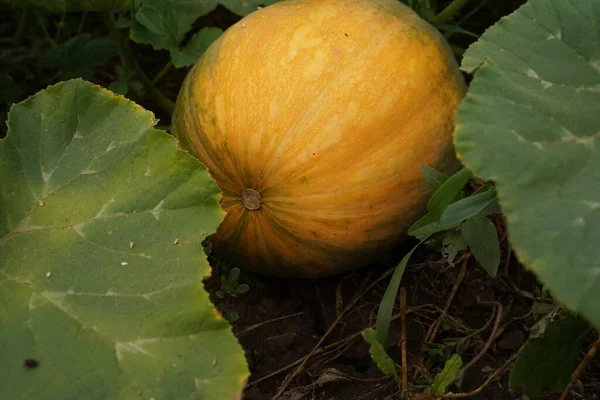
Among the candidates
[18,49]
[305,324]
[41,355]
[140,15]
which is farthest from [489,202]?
→ [18,49]

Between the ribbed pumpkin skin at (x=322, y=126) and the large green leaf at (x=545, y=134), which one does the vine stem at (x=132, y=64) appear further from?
the large green leaf at (x=545, y=134)

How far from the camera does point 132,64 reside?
2.36 meters

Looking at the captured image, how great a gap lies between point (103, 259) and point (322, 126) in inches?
22.6

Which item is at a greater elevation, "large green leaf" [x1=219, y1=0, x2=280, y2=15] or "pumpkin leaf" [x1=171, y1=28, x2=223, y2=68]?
"large green leaf" [x1=219, y1=0, x2=280, y2=15]

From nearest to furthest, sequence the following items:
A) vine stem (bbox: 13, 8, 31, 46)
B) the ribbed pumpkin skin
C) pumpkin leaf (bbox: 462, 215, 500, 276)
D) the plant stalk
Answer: pumpkin leaf (bbox: 462, 215, 500, 276), the ribbed pumpkin skin, the plant stalk, vine stem (bbox: 13, 8, 31, 46)

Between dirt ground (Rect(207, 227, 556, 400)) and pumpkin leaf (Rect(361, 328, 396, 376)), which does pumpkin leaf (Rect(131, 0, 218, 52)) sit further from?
pumpkin leaf (Rect(361, 328, 396, 376))

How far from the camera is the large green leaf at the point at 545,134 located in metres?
1.20

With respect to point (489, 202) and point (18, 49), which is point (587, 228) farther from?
point (18, 49)

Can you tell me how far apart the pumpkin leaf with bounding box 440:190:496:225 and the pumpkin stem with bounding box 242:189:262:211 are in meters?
0.48

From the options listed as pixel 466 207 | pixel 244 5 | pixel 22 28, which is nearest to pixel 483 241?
pixel 466 207

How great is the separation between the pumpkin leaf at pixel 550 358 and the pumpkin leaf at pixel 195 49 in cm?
115

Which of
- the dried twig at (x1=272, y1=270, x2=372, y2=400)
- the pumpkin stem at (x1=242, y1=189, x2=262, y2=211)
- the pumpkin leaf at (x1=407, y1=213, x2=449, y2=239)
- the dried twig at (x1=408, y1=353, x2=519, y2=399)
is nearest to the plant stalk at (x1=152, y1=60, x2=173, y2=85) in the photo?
the pumpkin stem at (x1=242, y1=189, x2=262, y2=211)

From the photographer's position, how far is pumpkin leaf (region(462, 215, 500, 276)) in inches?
64.4

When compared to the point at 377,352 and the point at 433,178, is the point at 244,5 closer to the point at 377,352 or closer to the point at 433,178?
the point at 433,178
